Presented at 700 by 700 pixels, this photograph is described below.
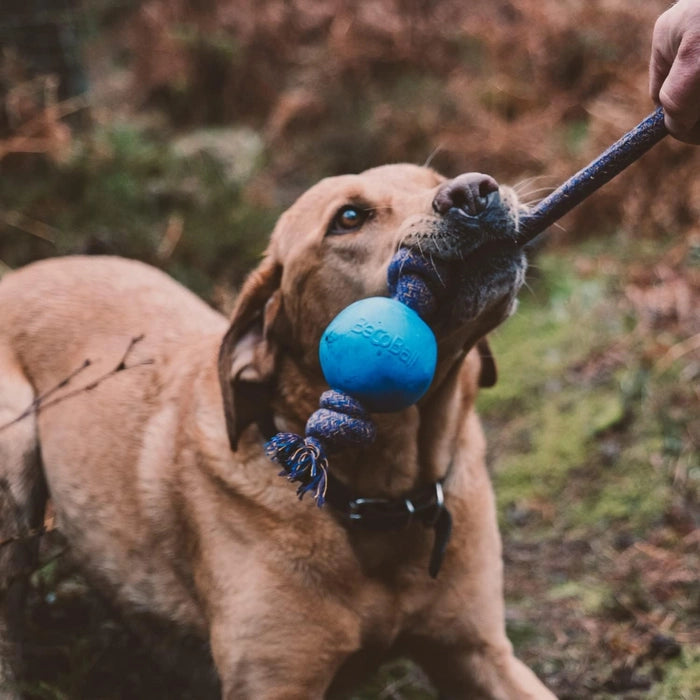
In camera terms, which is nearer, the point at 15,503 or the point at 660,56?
the point at 660,56

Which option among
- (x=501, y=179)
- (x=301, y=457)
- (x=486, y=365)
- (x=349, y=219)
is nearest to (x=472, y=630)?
(x=486, y=365)

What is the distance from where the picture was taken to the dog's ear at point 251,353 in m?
2.91

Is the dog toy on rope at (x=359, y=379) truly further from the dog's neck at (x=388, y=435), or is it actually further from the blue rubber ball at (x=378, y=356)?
the dog's neck at (x=388, y=435)

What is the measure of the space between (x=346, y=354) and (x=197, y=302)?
2.10 m

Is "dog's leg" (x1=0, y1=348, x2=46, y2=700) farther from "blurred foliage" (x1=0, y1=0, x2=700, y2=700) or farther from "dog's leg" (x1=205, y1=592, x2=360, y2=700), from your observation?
"dog's leg" (x1=205, y1=592, x2=360, y2=700)

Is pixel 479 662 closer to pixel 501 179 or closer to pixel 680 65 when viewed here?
pixel 680 65

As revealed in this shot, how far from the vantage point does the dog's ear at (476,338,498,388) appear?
3.21 metres

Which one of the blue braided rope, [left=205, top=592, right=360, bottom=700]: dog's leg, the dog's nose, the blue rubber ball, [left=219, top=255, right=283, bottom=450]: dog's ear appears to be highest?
the dog's nose

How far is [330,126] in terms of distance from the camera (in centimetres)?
896

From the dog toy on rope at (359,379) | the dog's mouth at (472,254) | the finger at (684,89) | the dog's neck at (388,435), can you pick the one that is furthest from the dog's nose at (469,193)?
the dog's neck at (388,435)

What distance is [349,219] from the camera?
2914mm

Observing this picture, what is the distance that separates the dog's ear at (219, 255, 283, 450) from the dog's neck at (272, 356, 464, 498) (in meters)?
0.06

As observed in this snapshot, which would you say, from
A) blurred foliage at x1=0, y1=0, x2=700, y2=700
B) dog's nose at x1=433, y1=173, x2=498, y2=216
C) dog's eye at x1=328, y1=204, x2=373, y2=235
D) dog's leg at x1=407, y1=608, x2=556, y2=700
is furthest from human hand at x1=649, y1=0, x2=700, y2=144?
dog's leg at x1=407, y1=608, x2=556, y2=700

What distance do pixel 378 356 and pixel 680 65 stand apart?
970 mm
